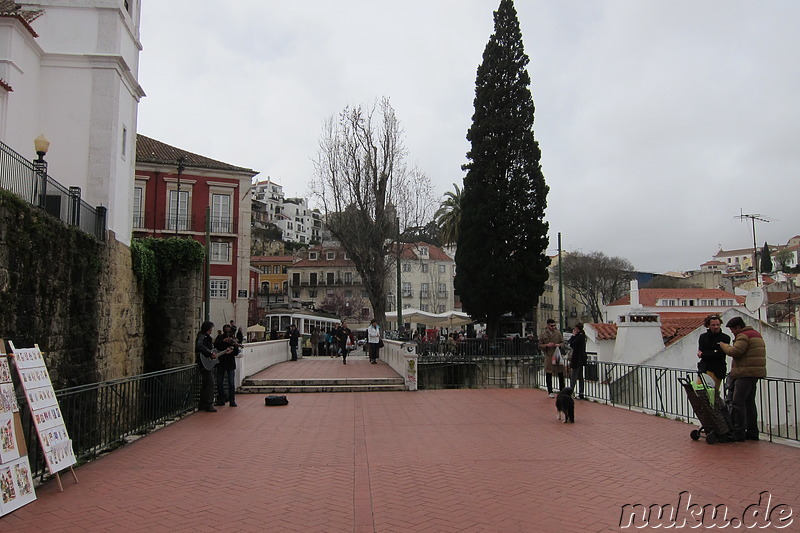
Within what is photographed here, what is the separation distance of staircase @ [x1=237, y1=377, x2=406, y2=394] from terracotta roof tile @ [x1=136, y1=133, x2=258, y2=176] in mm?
25979

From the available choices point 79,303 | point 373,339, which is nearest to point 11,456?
point 79,303

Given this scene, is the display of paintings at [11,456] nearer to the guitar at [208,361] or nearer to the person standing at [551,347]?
the guitar at [208,361]

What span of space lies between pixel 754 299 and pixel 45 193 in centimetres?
1667

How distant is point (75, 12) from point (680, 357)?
717 inches

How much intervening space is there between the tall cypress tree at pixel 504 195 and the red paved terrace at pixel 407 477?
2090 centimetres

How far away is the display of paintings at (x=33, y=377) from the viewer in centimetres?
599

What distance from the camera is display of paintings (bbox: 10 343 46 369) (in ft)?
19.7

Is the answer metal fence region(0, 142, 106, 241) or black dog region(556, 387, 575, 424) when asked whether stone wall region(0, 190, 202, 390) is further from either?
black dog region(556, 387, 575, 424)

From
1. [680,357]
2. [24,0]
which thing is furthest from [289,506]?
[24,0]

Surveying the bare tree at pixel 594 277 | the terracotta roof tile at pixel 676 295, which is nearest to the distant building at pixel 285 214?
the bare tree at pixel 594 277

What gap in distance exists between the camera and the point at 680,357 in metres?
15.1

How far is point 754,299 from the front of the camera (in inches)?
606

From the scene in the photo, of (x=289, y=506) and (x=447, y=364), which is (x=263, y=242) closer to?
(x=447, y=364)

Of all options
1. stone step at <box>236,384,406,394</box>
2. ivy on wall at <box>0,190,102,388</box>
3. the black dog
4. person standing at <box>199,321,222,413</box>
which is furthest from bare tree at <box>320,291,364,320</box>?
the black dog
